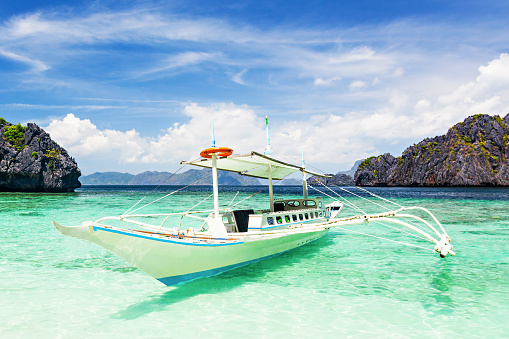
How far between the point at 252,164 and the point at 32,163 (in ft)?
364

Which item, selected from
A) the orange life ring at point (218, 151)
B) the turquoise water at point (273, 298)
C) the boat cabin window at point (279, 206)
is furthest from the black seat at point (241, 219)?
the orange life ring at point (218, 151)

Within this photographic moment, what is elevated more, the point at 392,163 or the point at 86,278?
the point at 392,163

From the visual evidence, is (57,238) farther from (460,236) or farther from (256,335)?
(460,236)

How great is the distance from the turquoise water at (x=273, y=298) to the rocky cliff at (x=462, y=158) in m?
145

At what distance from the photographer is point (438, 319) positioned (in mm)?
9086

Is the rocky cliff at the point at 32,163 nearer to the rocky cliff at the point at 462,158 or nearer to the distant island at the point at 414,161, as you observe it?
the distant island at the point at 414,161

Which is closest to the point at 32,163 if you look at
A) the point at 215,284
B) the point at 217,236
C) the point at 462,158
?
the point at 217,236

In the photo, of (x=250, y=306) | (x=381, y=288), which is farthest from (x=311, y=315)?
(x=381, y=288)

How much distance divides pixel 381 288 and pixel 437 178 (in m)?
164

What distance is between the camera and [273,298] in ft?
35.1

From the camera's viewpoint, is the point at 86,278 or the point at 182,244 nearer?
the point at 182,244

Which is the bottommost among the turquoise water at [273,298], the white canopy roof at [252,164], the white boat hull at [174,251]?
the turquoise water at [273,298]

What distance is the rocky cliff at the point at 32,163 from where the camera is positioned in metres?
98.8

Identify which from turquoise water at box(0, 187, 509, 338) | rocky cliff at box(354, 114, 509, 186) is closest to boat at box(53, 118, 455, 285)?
turquoise water at box(0, 187, 509, 338)
